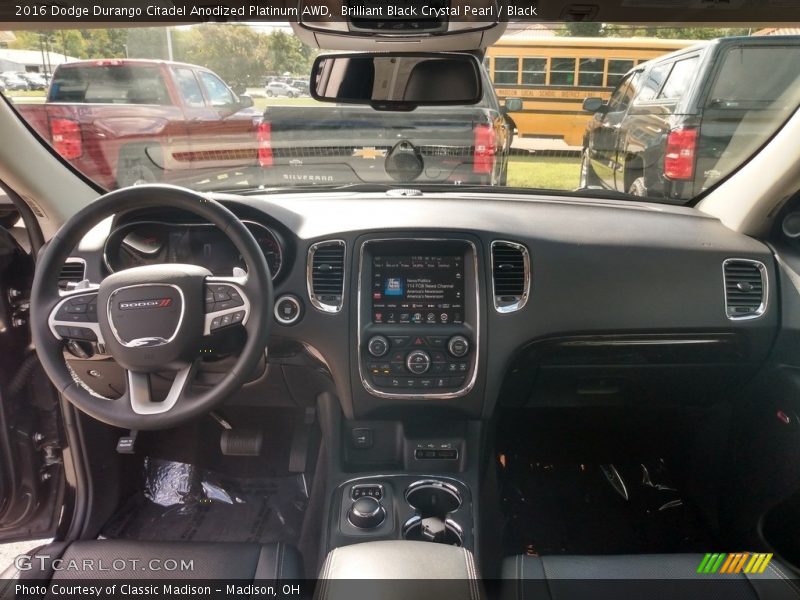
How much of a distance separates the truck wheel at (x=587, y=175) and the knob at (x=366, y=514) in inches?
65.9

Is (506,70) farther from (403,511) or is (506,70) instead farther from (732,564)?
(732,564)

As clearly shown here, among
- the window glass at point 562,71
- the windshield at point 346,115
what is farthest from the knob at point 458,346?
the window glass at point 562,71

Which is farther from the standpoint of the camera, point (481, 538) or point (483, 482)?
point (483, 482)

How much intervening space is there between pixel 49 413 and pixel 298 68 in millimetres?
1741

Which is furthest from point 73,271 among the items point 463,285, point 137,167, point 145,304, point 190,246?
point 463,285

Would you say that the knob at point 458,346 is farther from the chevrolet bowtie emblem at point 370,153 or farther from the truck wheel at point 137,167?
the truck wheel at point 137,167

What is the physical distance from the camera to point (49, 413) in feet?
8.54

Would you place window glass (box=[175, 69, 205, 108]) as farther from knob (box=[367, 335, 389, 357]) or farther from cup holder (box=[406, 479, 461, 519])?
cup holder (box=[406, 479, 461, 519])

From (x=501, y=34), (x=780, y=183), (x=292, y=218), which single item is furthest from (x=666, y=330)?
(x=292, y=218)

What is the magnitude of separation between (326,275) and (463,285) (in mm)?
512

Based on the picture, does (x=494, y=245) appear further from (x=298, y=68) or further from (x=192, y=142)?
(x=192, y=142)

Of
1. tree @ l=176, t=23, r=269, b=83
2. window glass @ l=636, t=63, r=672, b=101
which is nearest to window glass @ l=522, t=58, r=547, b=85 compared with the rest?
window glass @ l=636, t=63, r=672, b=101

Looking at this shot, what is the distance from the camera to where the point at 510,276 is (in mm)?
2344

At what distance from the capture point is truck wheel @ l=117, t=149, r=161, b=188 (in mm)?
2820
